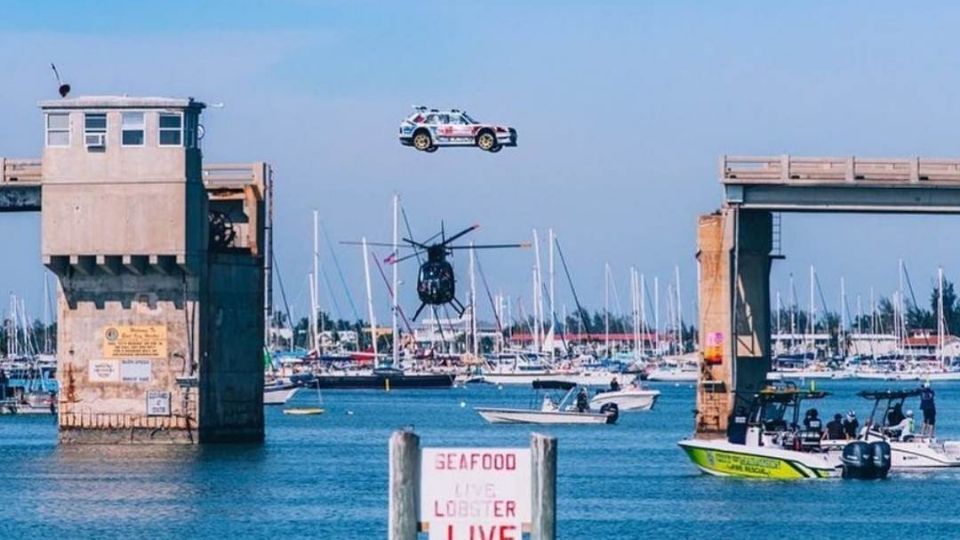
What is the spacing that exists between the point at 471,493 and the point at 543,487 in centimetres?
65

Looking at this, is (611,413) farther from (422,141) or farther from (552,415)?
(422,141)

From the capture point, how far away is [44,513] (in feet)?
188

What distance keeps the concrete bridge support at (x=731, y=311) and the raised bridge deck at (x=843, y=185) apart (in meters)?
1.02

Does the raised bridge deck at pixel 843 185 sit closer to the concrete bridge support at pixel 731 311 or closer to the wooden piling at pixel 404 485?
the concrete bridge support at pixel 731 311

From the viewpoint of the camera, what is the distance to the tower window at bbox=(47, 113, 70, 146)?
7450 cm

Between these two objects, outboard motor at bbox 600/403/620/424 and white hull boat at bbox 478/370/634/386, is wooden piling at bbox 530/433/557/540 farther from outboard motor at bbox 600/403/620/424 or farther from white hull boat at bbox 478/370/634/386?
white hull boat at bbox 478/370/634/386

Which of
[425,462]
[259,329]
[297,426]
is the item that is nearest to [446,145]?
[259,329]

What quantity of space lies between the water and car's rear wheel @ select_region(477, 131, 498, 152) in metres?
9.81

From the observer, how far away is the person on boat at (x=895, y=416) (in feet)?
218

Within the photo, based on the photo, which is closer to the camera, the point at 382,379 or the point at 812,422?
the point at 812,422

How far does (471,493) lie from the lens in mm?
21438

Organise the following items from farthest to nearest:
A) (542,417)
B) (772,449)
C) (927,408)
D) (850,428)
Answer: (542,417) → (927,408) → (850,428) → (772,449)

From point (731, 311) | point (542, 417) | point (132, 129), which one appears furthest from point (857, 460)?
point (542, 417)

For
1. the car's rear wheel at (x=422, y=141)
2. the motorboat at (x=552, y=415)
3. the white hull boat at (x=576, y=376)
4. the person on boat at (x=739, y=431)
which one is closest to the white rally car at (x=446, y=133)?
the car's rear wheel at (x=422, y=141)
